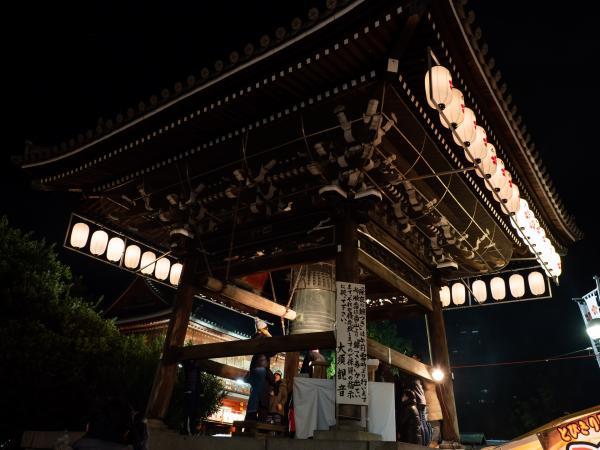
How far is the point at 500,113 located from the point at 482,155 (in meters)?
0.85

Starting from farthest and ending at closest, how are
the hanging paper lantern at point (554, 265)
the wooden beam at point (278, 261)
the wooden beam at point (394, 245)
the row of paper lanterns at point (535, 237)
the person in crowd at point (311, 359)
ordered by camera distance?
the hanging paper lantern at point (554, 265)
the row of paper lanterns at point (535, 237)
the wooden beam at point (394, 245)
the person in crowd at point (311, 359)
the wooden beam at point (278, 261)

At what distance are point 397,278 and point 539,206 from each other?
406 centimetres

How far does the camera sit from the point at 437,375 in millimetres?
8945

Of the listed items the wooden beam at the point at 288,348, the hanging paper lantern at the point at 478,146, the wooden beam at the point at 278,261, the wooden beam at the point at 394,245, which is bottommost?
the wooden beam at the point at 288,348

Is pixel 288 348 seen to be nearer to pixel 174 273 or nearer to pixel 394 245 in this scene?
pixel 394 245

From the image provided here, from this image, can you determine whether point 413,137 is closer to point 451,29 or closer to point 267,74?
point 451,29

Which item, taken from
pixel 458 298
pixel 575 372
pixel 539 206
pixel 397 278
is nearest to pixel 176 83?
pixel 397 278

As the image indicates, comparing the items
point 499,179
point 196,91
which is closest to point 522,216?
point 499,179

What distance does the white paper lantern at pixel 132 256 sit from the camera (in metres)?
11.4

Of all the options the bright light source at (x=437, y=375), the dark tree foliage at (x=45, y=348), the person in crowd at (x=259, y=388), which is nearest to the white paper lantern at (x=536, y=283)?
the bright light source at (x=437, y=375)

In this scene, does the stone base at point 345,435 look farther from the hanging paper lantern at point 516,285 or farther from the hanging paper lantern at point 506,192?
the hanging paper lantern at point 516,285

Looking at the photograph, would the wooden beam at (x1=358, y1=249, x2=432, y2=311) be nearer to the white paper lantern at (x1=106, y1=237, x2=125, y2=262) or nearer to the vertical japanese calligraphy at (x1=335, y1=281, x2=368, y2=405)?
the vertical japanese calligraphy at (x1=335, y1=281, x2=368, y2=405)

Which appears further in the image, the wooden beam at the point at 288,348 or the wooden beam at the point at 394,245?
the wooden beam at the point at 394,245

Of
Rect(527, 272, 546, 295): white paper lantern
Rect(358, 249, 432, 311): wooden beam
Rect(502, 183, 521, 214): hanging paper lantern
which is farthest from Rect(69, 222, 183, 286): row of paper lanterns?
Rect(527, 272, 546, 295): white paper lantern
